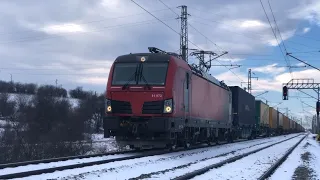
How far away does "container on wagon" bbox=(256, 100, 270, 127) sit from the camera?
48869 millimetres

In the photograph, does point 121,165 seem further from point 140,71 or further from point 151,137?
point 140,71

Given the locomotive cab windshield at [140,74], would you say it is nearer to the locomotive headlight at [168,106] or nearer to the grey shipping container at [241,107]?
the locomotive headlight at [168,106]

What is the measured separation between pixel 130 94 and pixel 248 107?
85.5 ft

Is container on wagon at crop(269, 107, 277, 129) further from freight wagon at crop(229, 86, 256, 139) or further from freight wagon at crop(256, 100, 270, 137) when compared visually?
freight wagon at crop(229, 86, 256, 139)

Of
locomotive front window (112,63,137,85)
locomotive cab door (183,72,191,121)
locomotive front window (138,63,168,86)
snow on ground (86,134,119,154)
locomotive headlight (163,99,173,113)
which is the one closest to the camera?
locomotive headlight (163,99,173,113)

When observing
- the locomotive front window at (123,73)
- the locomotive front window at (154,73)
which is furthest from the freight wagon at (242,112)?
the locomotive front window at (123,73)

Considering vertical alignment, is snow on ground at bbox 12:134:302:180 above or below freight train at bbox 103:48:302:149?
A: below

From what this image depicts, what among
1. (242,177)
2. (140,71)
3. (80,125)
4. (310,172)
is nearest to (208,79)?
(140,71)

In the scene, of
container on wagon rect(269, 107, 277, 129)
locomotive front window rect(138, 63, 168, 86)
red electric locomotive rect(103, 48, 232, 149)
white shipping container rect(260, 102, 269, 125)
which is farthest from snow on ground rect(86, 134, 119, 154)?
container on wagon rect(269, 107, 277, 129)

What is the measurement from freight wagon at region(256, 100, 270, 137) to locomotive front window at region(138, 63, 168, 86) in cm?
3240

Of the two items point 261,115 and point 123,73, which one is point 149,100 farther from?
point 261,115

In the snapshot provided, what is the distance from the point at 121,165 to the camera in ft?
41.0

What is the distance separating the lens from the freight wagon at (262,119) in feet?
160

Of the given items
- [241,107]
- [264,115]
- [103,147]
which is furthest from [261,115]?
[103,147]
